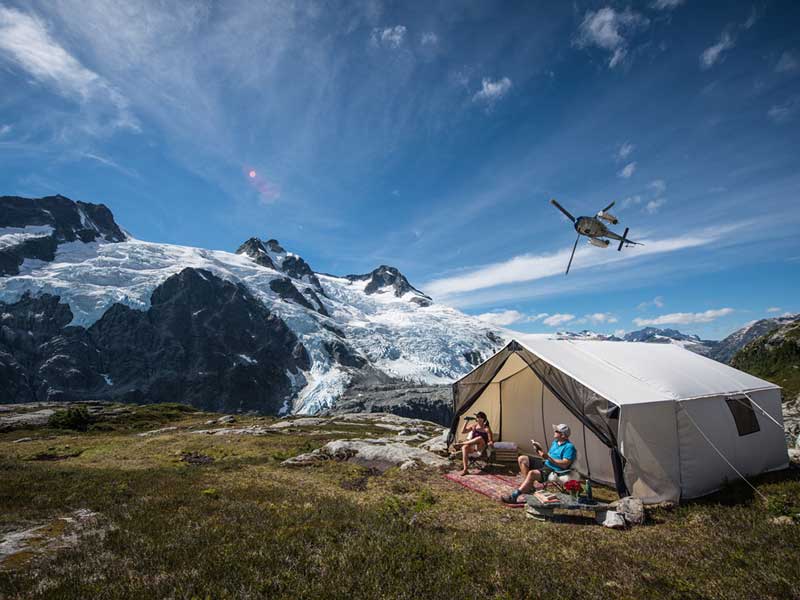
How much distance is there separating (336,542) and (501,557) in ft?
11.0

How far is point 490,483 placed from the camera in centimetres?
1439

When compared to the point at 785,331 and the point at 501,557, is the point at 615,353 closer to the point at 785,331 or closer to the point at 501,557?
the point at 501,557

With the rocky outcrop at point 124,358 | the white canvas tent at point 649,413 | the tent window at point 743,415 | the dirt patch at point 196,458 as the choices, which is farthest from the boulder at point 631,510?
the rocky outcrop at point 124,358

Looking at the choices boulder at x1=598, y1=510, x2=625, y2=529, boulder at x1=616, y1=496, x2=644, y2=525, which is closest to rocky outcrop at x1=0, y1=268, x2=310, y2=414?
boulder at x1=616, y1=496, x2=644, y2=525

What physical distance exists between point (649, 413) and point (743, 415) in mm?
5526

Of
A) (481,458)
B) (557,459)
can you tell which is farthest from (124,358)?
(557,459)

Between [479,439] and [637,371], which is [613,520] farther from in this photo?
[479,439]

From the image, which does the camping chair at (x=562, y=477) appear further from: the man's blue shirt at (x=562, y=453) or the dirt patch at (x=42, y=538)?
the dirt patch at (x=42, y=538)

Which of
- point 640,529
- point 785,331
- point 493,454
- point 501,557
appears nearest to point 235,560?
point 501,557

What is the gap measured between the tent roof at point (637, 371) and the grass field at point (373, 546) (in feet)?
10.5

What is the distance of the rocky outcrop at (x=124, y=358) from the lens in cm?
15662

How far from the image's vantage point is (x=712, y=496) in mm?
11906

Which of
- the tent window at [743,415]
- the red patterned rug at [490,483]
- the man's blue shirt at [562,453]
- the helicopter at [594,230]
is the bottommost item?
the red patterned rug at [490,483]

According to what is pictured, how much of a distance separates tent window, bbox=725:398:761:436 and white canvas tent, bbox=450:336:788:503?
0.13ft
